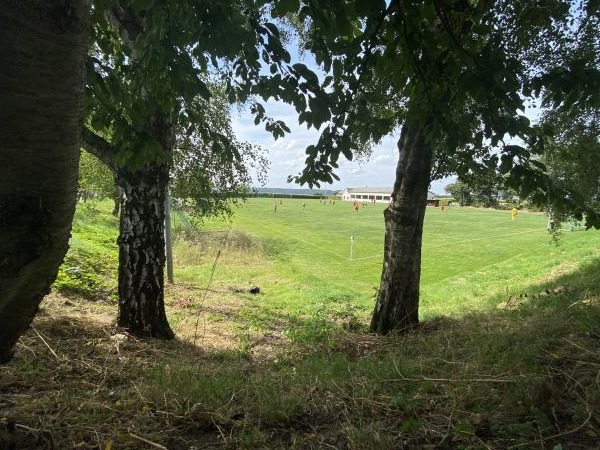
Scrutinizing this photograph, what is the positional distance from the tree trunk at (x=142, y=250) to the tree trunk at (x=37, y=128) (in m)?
4.46

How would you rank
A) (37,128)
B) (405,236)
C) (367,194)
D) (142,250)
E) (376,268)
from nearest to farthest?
1. (37,128)
2. (142,250)
3. (405,236)
4. (376,268)
5. (367,194)

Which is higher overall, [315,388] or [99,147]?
[99,147]

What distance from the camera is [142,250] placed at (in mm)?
5992

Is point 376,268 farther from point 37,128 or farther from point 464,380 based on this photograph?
point 37,128

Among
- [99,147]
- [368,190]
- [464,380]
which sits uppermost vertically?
[368,190]

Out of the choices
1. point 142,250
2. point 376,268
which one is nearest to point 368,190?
point 376,268

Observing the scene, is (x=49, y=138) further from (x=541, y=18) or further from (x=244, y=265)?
(x=244, y=265)

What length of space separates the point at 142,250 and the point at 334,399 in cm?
404

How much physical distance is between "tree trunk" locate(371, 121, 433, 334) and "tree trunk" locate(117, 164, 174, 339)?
337 centimetres

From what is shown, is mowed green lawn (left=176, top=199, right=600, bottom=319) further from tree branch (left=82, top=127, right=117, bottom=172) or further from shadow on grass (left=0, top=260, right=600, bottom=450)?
tree branch (left=82, top=127, right=117, bottom=172)

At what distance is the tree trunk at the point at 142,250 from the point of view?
19.3 feet

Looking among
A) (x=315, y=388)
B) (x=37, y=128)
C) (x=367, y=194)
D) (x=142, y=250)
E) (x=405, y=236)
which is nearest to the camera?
(x=37, y=128)

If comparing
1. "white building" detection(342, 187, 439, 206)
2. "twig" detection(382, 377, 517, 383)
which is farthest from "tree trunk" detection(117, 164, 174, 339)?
"white building" detection(342, 187, 439, 206)

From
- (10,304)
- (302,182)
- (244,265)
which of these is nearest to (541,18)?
(302,182)
